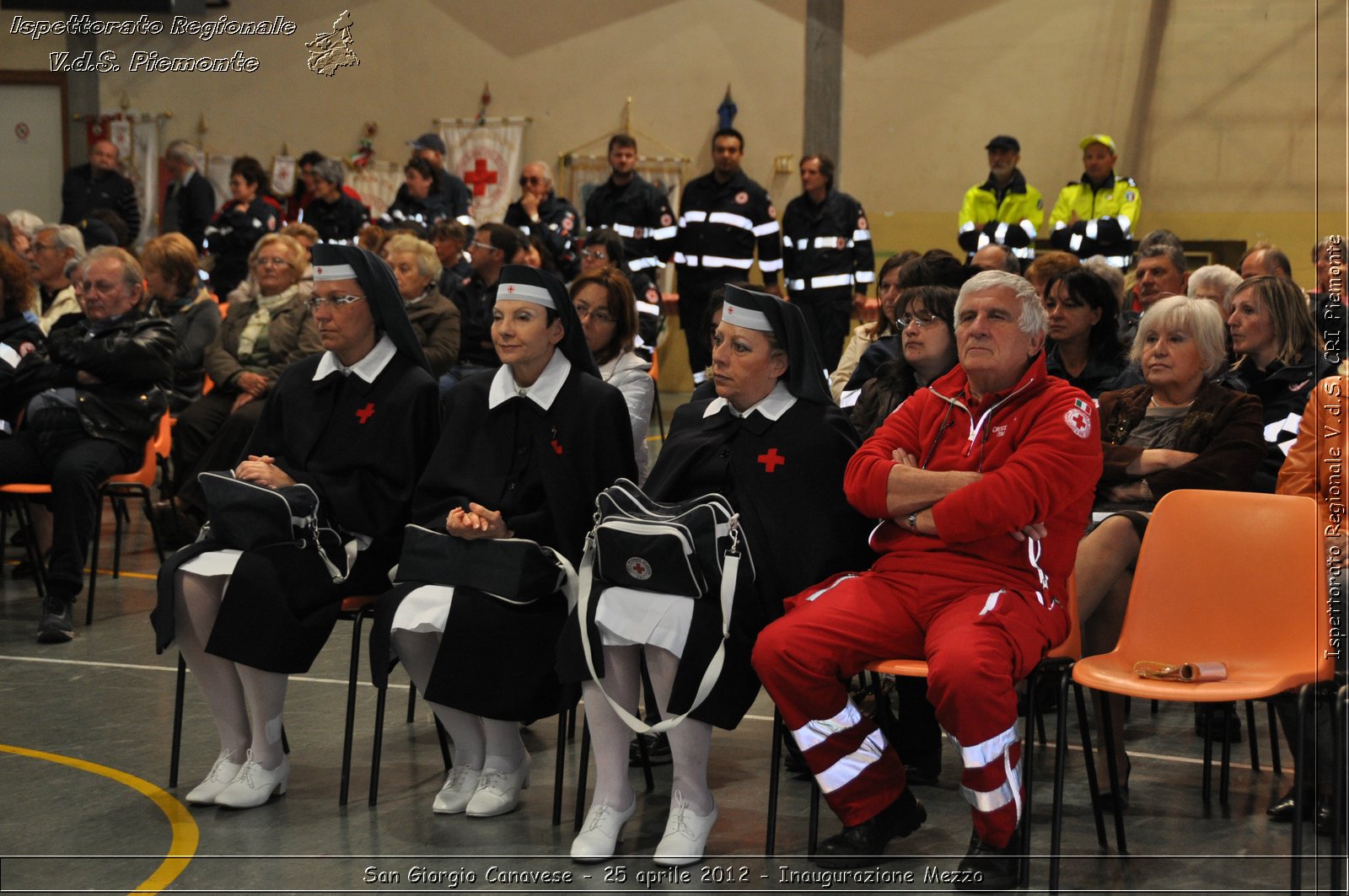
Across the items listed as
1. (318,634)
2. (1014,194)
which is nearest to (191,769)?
(318,634)

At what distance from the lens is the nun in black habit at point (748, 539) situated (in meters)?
3.44

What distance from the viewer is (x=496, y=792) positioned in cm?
377

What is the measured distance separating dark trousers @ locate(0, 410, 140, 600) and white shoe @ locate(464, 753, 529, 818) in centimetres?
261

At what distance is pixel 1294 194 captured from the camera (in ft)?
34.7

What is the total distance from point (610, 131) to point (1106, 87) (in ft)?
13.2

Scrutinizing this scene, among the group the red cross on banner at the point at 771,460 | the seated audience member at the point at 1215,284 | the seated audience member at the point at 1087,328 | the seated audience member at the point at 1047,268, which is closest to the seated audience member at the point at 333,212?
the seated audience member at the point at 1047,268

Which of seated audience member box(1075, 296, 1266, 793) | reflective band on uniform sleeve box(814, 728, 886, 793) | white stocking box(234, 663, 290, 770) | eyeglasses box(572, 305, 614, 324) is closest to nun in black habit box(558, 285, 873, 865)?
reflective band on uniform sleeve box(814, 728, 886, 793)

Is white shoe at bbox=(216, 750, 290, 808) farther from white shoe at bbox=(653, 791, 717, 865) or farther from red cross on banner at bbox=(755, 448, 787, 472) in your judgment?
red cross on banner at bbox=(755, 448, 787, 472)

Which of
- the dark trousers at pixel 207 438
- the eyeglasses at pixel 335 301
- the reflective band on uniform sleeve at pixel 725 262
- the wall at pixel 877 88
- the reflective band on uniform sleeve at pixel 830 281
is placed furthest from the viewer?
the wall at pixel 877 88

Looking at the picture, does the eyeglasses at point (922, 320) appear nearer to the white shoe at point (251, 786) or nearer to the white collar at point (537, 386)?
the white collar at point (537, 386)

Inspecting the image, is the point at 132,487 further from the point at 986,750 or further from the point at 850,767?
the point at 986,750

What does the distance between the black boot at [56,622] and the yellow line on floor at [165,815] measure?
1220 millimetres

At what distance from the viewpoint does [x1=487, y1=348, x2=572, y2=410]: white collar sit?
3939mm

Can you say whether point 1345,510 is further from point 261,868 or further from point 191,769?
point 191,769
